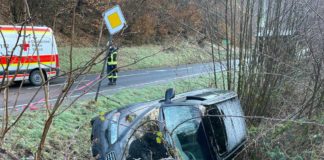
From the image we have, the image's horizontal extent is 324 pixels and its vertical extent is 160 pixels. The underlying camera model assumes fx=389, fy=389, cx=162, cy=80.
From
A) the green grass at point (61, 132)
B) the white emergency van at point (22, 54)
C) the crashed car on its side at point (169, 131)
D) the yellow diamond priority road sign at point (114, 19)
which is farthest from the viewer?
the yellow diamond priority road sign at point (114, 19)

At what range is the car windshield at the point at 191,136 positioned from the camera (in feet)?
13.9

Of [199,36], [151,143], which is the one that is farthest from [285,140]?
[199,36]

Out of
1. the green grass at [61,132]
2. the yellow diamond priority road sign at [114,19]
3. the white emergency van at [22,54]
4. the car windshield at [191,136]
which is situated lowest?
the green grass at [61,132]

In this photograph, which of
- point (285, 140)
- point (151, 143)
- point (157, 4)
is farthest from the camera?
point (157, 4)

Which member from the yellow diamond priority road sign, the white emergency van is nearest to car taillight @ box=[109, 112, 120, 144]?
the white emergency van

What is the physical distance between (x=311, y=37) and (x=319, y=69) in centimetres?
116

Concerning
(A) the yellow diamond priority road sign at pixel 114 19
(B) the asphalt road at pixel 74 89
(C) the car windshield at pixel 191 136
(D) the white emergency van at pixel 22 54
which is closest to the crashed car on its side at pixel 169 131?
(C) the car windshield at pixel 191 136

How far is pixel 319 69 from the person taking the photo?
21.1ft

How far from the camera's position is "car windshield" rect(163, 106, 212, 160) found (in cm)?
425

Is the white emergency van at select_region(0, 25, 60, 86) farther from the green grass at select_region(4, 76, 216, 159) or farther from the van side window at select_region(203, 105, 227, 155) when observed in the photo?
the van side window at select_region(203, 105, 227, 155)

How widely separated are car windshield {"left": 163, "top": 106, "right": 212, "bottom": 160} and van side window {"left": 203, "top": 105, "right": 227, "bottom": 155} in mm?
87

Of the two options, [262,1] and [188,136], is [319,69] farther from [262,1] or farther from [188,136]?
[188,136]

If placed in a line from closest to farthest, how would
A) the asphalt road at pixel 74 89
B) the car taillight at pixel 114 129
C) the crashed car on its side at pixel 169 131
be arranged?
the asphalt road at pixel 74 89
the crashed car on its side at pixel 169 131
the car taillight at pixel 114 129

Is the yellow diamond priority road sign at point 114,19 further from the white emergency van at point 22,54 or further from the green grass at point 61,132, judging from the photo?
the white emergency van at point 22,54
